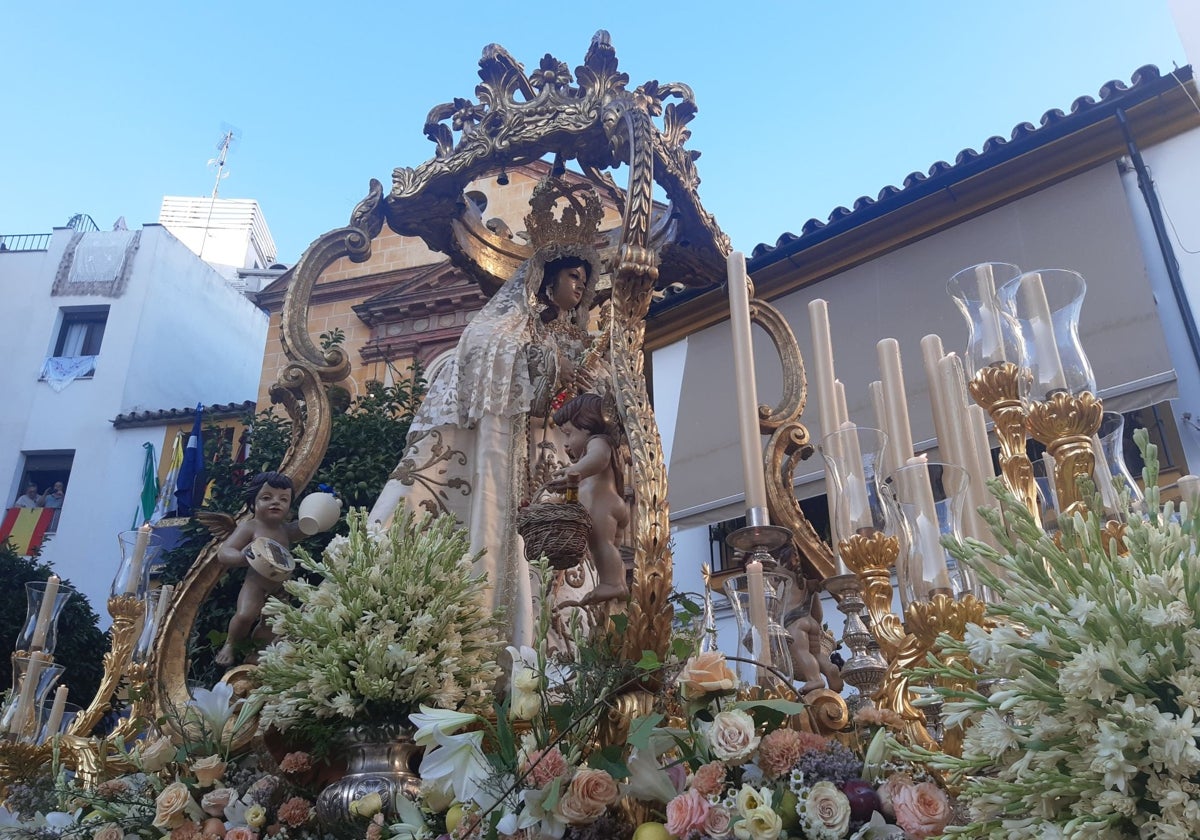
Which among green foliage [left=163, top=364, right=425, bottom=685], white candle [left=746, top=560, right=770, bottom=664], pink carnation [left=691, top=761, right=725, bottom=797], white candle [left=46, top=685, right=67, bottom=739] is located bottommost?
pink carnation [left=691, top=761, right=725, bottom=797]

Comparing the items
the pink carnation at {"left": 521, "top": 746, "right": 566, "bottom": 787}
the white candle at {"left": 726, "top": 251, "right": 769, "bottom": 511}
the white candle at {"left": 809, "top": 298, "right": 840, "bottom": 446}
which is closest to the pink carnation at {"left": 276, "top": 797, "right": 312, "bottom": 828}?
the pink carnation at {"left": 521, "top": 746, "right": 566, "bottom": 787}

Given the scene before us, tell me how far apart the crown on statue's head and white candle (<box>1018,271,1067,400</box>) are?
2094mm

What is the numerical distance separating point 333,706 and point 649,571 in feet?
2.47

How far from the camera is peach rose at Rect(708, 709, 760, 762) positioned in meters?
1.56

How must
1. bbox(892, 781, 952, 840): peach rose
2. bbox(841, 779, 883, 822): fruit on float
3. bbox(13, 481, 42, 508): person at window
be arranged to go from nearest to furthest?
bbox(892, 781, 952, 840): peach rose < bbox(841, 779, 883, 822): fruit on float < bbox(13, 481, 42, 508): person at window

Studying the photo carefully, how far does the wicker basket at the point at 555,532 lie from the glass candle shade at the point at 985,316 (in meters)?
0.87

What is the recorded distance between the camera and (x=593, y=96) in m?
3.54

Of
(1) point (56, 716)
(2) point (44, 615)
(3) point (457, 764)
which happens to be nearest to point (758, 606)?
(3) point (457, 764)

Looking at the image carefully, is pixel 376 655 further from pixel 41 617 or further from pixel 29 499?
pixel 29 499

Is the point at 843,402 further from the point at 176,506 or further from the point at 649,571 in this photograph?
the point at 176,506

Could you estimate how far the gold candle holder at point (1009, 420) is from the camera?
1.81m

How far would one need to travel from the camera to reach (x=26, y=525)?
15539 mm

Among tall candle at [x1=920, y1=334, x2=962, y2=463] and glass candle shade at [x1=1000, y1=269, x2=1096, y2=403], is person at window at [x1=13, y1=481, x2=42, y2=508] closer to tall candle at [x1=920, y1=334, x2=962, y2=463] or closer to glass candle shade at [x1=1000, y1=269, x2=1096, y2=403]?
tall candle at [x1=920, y1=334, x2=962, y2=463]

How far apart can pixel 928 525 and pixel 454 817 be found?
3.45 ft
